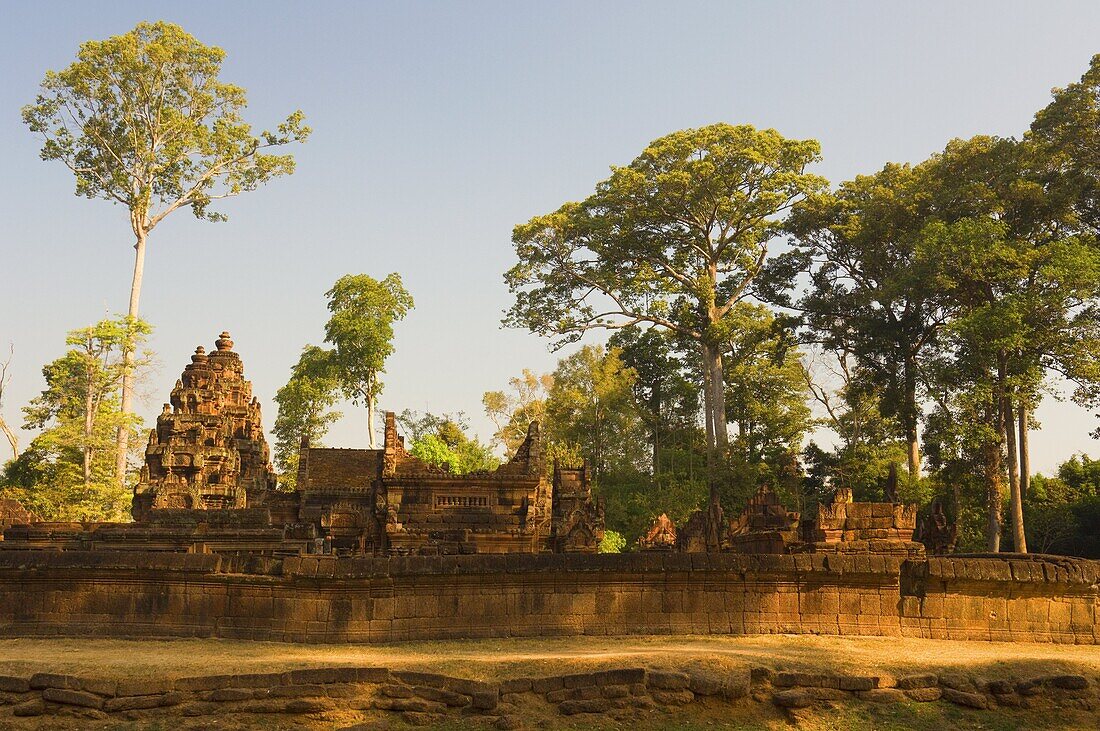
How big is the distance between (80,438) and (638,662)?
31.9 metres

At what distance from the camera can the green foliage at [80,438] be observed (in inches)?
1364

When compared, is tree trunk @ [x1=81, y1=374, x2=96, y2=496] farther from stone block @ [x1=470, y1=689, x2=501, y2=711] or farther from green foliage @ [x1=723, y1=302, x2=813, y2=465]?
stone block @ [x1=470, y1=689, x2=501, y2=711]

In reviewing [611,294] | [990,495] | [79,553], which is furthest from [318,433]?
[79,553]

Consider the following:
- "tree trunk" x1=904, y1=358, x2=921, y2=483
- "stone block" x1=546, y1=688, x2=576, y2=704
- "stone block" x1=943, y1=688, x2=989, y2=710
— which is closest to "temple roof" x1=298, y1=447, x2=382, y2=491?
"tree trunk" x1=904, y1=358, x2=921, y2=483

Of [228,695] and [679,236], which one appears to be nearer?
[228,695]

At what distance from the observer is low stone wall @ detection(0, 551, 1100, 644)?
10352mm

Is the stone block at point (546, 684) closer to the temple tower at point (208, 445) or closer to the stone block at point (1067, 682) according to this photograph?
the stone block at point (1067, 682)

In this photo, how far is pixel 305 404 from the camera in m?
54.8

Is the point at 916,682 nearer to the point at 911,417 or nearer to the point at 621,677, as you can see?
the point at 621,677

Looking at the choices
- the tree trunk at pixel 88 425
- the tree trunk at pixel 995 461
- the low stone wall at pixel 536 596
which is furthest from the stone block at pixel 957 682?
the tree trunk at pixel 88 425

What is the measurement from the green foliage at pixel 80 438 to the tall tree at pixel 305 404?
53.5ft

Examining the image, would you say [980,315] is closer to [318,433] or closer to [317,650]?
[317,650]

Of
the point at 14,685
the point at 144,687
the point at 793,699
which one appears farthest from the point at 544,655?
the point at 14,685

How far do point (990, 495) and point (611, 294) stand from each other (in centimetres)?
1850
